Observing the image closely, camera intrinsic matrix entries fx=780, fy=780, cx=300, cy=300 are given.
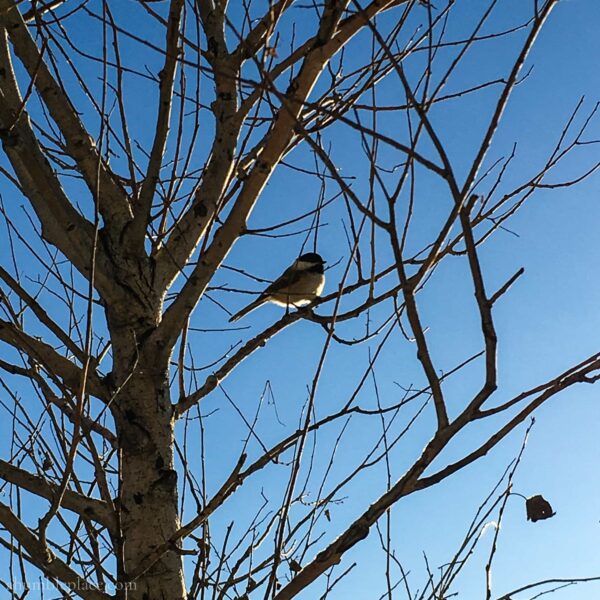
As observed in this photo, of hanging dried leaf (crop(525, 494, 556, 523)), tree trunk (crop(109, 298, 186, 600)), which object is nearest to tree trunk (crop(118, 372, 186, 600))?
tree trunk (crop(109, 298, 186, 600))

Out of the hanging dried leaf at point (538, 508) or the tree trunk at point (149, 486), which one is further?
the tree trunk at point (149, 486)

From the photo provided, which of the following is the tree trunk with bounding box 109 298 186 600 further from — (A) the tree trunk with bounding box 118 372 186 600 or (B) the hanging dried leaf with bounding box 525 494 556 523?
(B) the hanging dried leaf with bounding box 525 494 556 523

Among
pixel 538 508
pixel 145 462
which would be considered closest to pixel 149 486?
pixel 145 462

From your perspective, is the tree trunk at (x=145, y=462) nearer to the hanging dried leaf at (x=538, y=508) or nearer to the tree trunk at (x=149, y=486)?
the tree trunk at (x=149, y=486)

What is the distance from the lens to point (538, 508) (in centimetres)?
182

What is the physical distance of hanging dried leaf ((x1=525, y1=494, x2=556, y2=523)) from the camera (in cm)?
180

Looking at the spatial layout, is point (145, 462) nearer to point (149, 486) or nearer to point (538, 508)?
point (149, 486)

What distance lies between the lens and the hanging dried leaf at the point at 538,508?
1797 mm

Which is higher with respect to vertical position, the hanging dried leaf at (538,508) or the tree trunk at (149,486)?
the tree trunk at (149,486)

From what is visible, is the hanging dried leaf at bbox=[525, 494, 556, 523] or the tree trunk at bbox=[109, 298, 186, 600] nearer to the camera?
the hanging dried leaf at bbox=[525, 494, 556, 523]

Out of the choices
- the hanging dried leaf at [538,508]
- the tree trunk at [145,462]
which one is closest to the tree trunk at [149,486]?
the tree trunk at [145,462]

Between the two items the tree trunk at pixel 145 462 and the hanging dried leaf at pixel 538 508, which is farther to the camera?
the tree trunk at pixel 145 462

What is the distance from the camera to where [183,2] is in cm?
241

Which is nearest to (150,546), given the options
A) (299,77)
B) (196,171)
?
(299,77)
